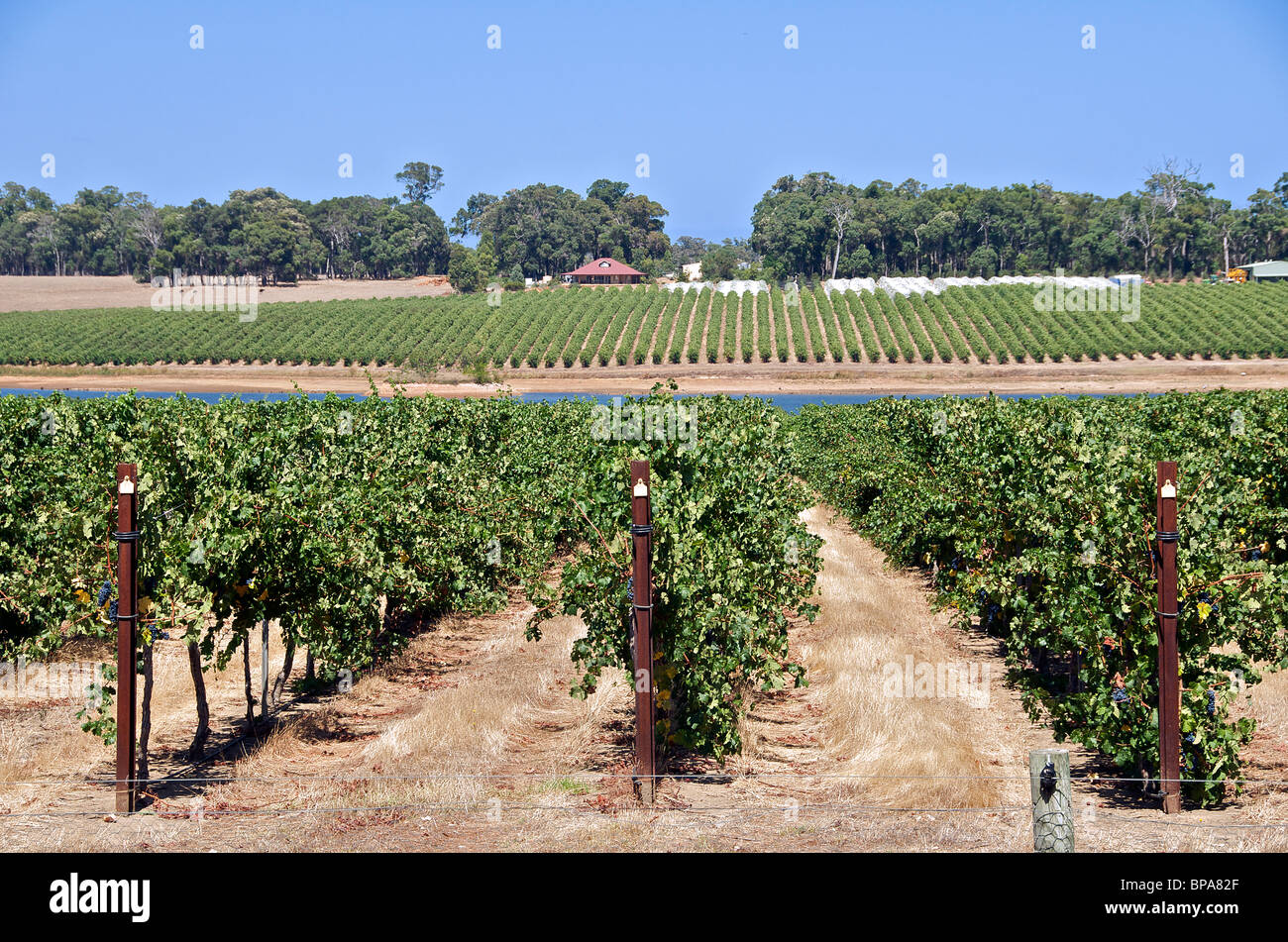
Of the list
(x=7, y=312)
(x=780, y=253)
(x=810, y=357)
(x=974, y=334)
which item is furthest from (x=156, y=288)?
(x=974, y=334)

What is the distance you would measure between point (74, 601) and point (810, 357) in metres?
72.2

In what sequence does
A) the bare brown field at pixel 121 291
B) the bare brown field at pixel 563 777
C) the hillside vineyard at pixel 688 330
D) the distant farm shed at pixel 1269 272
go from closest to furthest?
the bare brown field at pixel 563 777, the hillside vineyard at pixel 688 330, the distant farm shed at pixel 1269 272, the bare brown field at pixel 121 291

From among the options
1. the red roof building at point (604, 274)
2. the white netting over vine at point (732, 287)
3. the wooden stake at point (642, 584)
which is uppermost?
the red roof building at point (604, 274)

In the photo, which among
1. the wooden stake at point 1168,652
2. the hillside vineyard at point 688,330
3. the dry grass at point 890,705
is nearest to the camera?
the wooden stake at point 1168,652

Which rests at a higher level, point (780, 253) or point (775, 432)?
point (780, 253)

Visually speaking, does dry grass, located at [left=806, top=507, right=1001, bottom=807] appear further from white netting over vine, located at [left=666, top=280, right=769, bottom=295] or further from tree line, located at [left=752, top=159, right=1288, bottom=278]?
tree line, located at [left=752, top=159, right=1288, bottom=278]

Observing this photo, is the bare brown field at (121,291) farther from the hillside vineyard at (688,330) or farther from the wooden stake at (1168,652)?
the wooden stake at (1168,652)

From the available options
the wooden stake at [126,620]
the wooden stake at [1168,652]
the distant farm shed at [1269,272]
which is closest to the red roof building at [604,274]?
the distant farm shed at [1269,272]

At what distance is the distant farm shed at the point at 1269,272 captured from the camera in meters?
104

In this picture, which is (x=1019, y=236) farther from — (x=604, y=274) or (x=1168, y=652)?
(x=1168, y=652)

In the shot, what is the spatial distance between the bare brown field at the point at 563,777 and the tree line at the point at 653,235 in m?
113

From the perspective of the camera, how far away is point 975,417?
1694 centimetres

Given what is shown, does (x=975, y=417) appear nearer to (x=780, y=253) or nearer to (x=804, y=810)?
(x=804, y=810)

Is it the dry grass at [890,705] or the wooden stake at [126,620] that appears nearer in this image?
the wooden stake at [126,620]
